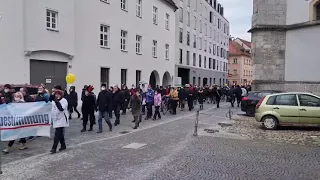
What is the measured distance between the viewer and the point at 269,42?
22281 millimetres

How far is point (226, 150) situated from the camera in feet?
30.6

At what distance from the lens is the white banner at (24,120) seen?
850cm

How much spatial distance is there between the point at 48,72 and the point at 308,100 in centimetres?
1344

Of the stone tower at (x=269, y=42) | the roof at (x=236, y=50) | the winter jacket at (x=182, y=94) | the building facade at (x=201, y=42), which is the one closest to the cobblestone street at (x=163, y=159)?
the winter jacket at (x=182, y=94)

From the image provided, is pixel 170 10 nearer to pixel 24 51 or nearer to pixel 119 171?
pixel 24 51

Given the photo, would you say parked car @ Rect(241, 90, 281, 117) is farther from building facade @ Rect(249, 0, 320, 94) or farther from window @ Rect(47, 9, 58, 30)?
window @ Rect(47, 9, 58, 30)

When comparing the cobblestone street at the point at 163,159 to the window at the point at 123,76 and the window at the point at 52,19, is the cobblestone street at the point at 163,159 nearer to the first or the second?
the window at the point at 52,19

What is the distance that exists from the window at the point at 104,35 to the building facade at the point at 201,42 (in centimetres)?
1812

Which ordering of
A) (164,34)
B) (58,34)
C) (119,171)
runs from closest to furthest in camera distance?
1. (119,171)
2. (58,34)
3. (164,34)

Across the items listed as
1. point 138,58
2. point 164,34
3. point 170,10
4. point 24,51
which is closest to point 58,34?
point 24,51

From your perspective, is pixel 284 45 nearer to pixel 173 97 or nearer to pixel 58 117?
pixel 173 97

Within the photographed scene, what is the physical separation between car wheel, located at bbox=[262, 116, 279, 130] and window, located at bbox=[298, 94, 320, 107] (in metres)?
1.19

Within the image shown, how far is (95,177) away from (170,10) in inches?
1254

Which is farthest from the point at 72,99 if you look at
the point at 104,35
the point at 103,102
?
the point at 104,35
